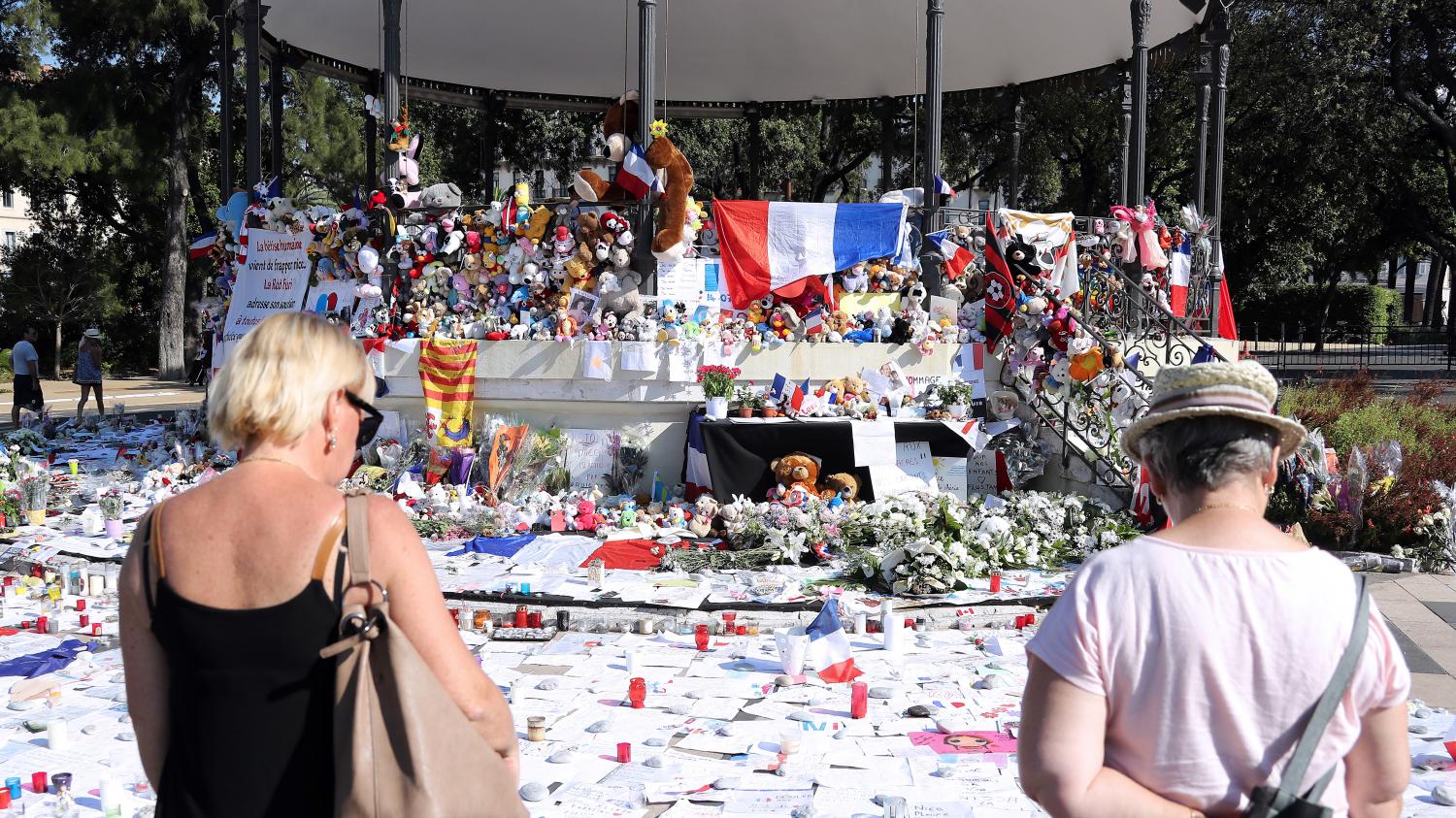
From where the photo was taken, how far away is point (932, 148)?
11.5 meters

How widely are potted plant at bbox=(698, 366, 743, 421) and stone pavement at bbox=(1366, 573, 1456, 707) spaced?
17.0ft

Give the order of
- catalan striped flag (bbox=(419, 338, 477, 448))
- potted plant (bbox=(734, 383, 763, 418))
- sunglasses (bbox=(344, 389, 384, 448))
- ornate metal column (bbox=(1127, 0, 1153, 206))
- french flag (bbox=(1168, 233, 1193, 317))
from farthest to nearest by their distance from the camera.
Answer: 1. french flag (bbox=(1168, 233, 1193, 317))
2. ornate metal column (bbox=(1127, 0, 1153, 206))
3. catalan striped flag (bbox=(419, 338, 477, 448))
4. potted plant (bbox=(734, 383, 763, 418))
5. sunglasses (bbox=(344, 389, 384, 448))

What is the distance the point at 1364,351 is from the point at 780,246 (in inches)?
1066

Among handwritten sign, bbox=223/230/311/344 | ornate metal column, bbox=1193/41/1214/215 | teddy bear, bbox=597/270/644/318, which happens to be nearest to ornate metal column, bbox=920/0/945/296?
teddy bear, bbox=597/270/644/318

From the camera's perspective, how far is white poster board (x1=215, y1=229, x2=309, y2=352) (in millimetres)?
12180

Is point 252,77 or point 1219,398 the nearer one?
point 1219,398

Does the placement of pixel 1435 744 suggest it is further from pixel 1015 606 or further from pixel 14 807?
pixel 14 807

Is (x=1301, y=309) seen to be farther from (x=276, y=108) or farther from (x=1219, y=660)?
(x=1219, y=660)

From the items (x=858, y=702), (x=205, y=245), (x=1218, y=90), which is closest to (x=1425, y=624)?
(x=858, y=702)

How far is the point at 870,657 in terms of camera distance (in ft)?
20.9

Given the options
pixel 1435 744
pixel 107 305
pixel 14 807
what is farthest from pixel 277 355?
pixel 107 305

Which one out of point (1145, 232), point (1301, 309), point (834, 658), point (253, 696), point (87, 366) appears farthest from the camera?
point (1301, 309)

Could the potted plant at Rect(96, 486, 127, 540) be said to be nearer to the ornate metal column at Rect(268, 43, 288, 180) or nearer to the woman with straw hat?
the ornate metal column at Rect(268, 43, 288, 180)

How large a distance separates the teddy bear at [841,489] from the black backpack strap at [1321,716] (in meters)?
7.44
